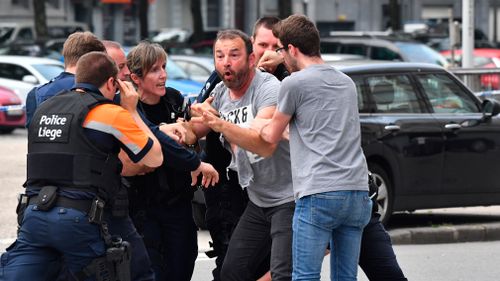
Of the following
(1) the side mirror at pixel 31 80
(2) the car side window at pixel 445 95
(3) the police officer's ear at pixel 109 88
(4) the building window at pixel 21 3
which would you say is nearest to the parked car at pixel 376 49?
(1) the side mirror at pixel 31 80

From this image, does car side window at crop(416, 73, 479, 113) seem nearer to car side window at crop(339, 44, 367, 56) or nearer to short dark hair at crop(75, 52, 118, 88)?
short dark hair at crop(75, 52, 118, 88)

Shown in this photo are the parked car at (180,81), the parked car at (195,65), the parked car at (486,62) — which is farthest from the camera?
the parked car at (195,65)

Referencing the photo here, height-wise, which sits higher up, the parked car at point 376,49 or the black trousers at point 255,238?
the black trousers at point 255,238

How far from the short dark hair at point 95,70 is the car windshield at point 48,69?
17970 mm

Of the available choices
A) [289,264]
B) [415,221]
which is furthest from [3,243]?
[289,264]

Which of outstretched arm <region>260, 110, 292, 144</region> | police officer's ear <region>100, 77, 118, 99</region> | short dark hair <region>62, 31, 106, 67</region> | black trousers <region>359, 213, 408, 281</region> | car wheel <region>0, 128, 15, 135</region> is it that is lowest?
car wheel <region>0, 128, 15, 135</region>

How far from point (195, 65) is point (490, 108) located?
15553mm

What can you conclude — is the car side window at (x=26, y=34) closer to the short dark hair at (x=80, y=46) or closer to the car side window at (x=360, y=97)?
the car side window at (x=360, y=97)

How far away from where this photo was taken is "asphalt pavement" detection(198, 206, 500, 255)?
11.7 metres

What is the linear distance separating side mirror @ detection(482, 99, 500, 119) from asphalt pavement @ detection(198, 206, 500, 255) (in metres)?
1.07

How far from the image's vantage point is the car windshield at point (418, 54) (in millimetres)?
27078

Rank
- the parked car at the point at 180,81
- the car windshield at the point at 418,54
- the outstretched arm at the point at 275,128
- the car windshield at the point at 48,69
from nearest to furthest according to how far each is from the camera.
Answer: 1. the outstretched arm at the point at 275,128
2. the parked car at the point at 180,81
3. the car windshield at the point at 48,69
4. the car windshield at the point at 418,54

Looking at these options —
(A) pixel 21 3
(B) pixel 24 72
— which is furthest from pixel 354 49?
(A) pixel 21 3

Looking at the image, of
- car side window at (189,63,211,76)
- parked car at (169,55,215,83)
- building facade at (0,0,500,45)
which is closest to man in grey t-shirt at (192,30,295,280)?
parked car at (169,55,215,83)
